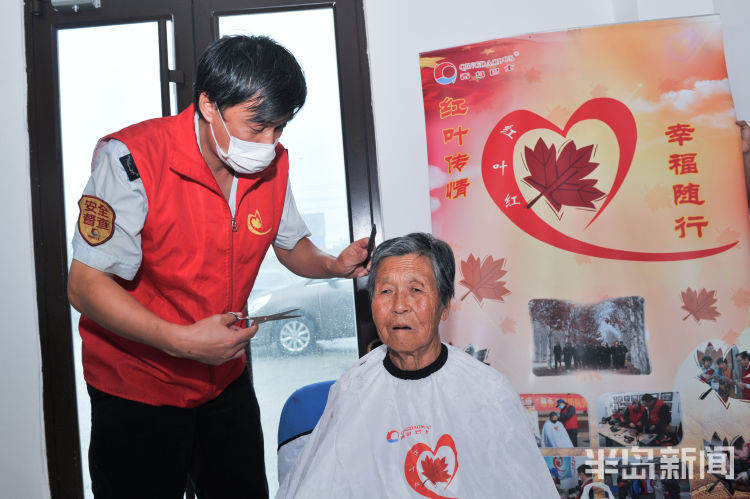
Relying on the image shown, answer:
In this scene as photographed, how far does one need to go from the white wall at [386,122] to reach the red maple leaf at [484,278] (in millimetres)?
317

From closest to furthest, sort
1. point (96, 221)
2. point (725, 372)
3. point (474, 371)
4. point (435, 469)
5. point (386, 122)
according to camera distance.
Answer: point (96, 221), point (435, 469), point (474, 371), point (725, 372), point (386, 122)

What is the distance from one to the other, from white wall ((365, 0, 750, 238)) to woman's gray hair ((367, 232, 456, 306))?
980mm

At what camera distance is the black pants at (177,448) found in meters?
1.46

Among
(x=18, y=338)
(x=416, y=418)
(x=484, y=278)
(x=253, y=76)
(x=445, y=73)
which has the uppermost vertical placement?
(x=445, y=73)

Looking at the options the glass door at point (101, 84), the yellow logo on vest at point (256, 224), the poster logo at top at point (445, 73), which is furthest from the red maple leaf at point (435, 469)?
the glass door at point (101, 84)

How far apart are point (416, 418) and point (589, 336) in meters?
1.08

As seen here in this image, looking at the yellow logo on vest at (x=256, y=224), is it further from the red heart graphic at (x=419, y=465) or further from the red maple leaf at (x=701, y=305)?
the red maple leaf at (x=701, y=305)

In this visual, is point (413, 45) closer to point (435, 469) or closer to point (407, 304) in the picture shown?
point (407, 304)

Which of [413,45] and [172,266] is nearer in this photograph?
[172,266]

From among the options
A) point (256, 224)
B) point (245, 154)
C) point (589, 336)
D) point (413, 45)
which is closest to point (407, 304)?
point (256, 224)

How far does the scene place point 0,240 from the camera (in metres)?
2.64

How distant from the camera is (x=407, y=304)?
1634 millimetres

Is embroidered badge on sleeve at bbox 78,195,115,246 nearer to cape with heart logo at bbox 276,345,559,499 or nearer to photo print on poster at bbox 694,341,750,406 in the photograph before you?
cape with heart logo at bbox 276,345,559,499

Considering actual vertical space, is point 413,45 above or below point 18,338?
above
